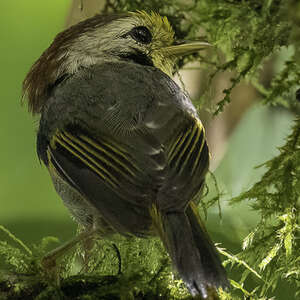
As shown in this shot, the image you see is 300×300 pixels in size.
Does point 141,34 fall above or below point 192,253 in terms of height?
above

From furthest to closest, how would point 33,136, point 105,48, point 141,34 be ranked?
point 33,136
point 141,34
point 105,48

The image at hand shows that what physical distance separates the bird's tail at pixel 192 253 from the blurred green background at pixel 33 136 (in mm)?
1613

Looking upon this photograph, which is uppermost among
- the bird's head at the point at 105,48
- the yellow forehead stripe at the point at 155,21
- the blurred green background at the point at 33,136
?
the yellow forehead stripe at the point at 155,21

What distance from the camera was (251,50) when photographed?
282 centimetres

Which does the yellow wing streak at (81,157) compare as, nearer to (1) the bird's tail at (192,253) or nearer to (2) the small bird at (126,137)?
(2) the small bird at (126,137)

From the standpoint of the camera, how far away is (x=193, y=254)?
73.2 inches

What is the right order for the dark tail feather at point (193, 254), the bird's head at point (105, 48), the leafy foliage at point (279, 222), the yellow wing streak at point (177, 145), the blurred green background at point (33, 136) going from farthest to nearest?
the blurred green background at point (33, 136)
the bird's head at point (105, 48)
the leafy foliage at point (279, 222)
the yellow wing streak at point (177, 145)
the dark tail feather at point (193, 254)

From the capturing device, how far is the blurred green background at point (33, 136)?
12.1ft

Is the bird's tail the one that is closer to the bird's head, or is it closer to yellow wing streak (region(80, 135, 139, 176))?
yellow wing streak (region(80, 135, 139, 176))

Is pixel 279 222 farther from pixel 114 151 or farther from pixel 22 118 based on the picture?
pixel 22 118

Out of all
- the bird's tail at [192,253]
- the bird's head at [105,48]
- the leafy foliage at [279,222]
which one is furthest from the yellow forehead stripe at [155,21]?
the bird's tail at [192,253]

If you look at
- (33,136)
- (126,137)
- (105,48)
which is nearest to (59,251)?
(126,137)

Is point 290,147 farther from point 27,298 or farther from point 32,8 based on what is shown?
point 32,8

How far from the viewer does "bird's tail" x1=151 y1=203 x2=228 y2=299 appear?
180cm
